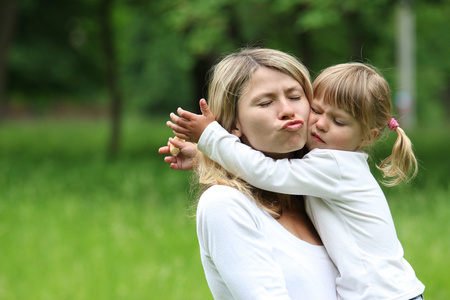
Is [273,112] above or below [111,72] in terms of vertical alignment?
below

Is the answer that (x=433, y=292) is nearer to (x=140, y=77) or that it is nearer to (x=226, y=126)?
(x=226, y=126)

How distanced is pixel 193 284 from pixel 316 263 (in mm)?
3939

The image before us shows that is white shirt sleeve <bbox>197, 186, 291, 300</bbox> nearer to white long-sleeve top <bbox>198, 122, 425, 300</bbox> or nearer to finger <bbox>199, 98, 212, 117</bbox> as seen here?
white long-sleeve top <bbox>198, 122, 425, 300</bbox>

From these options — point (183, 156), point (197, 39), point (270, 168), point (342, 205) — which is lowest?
point (342, 205)

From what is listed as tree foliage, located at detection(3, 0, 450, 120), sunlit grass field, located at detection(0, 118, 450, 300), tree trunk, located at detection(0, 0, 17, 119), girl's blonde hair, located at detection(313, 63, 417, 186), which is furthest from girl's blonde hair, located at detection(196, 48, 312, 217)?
tree trunk, located at detection(0, 0, 17, 119)

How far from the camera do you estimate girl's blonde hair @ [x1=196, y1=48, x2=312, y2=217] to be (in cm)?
200

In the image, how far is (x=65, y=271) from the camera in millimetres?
6074

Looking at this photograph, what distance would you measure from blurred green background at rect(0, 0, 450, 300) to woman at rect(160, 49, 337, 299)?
46cm

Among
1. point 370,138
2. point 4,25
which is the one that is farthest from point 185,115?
point 4,25

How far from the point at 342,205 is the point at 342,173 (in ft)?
0.32

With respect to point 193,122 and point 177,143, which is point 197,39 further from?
point 193,122

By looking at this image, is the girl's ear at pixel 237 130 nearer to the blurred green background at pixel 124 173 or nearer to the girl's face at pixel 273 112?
the girl's face at pixel 273 112

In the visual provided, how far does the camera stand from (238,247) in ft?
5.78

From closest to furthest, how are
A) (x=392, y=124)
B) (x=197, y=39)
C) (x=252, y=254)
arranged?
(x=252, y=254) → (x=392, y=124) → (x=197, y=39)
